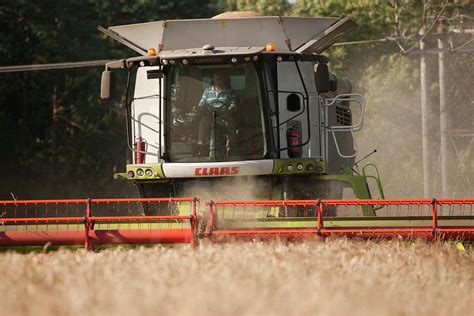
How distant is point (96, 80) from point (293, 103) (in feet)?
74.9

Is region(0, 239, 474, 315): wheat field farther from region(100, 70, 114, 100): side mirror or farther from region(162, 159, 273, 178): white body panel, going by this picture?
region(100, 70, 114, 100): side mirror

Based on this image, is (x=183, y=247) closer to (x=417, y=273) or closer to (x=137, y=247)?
(x=137, y=247)

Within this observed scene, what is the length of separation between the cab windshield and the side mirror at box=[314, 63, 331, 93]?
793mm

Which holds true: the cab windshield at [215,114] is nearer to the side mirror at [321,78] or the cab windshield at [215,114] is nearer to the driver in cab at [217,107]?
the driver in cab at [217,107]

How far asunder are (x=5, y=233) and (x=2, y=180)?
22722 mm

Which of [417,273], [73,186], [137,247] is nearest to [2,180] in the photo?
[73,186]

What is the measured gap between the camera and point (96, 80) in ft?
117

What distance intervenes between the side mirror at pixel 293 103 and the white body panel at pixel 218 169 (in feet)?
2.56

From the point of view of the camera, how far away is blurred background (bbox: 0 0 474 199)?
104 ft

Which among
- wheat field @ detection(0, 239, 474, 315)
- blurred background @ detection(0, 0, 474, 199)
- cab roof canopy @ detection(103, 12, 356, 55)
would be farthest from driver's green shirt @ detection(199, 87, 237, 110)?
blurred background @ detection(0, 0, 474, 199)

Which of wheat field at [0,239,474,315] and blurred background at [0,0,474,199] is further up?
blurred background at [0,0,474,199]

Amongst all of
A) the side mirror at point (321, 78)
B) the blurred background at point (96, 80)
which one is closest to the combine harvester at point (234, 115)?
the side mirror at point (321, 78)

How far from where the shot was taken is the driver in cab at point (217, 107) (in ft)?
42.7

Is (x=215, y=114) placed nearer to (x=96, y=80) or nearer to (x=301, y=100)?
(x=301, y=100)
